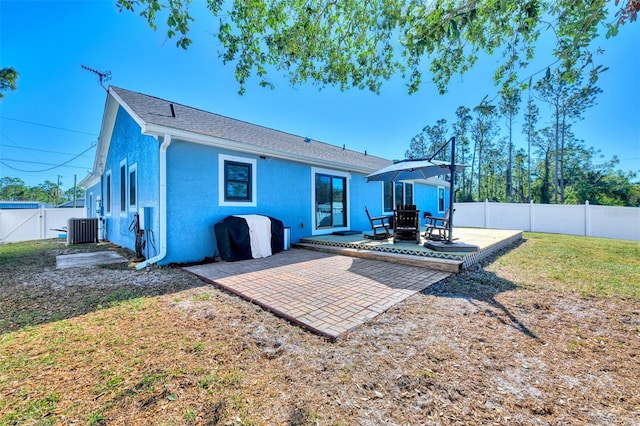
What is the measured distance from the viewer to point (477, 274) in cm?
493

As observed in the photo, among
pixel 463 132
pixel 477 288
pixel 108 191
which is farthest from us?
pixel 463 132

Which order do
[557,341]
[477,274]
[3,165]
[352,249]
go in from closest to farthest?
[557,341], [477,274], [352,249], [3,165]

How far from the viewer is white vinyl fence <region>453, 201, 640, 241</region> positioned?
11703 millimetres

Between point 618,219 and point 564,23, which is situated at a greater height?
point 564,23

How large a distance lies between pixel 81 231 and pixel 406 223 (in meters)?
12.2

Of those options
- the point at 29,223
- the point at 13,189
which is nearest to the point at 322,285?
the point at 29,223

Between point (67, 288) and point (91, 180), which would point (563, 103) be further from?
point (91, 180)

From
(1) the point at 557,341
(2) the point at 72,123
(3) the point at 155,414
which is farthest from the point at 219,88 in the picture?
(2) the point at 72,123

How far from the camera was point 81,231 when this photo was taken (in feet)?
33.1

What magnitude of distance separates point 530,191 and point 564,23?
30.1m

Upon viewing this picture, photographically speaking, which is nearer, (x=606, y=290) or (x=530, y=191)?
(x=606, y=290)

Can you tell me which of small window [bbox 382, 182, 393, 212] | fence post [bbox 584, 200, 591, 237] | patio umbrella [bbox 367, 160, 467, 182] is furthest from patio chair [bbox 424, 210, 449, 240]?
fence post [bbox 584, 200, 591, 237]

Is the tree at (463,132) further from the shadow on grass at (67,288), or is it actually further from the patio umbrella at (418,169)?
the shadow on grass at (67,288)

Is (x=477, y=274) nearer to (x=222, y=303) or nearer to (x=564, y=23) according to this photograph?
(x=564, y=23)
